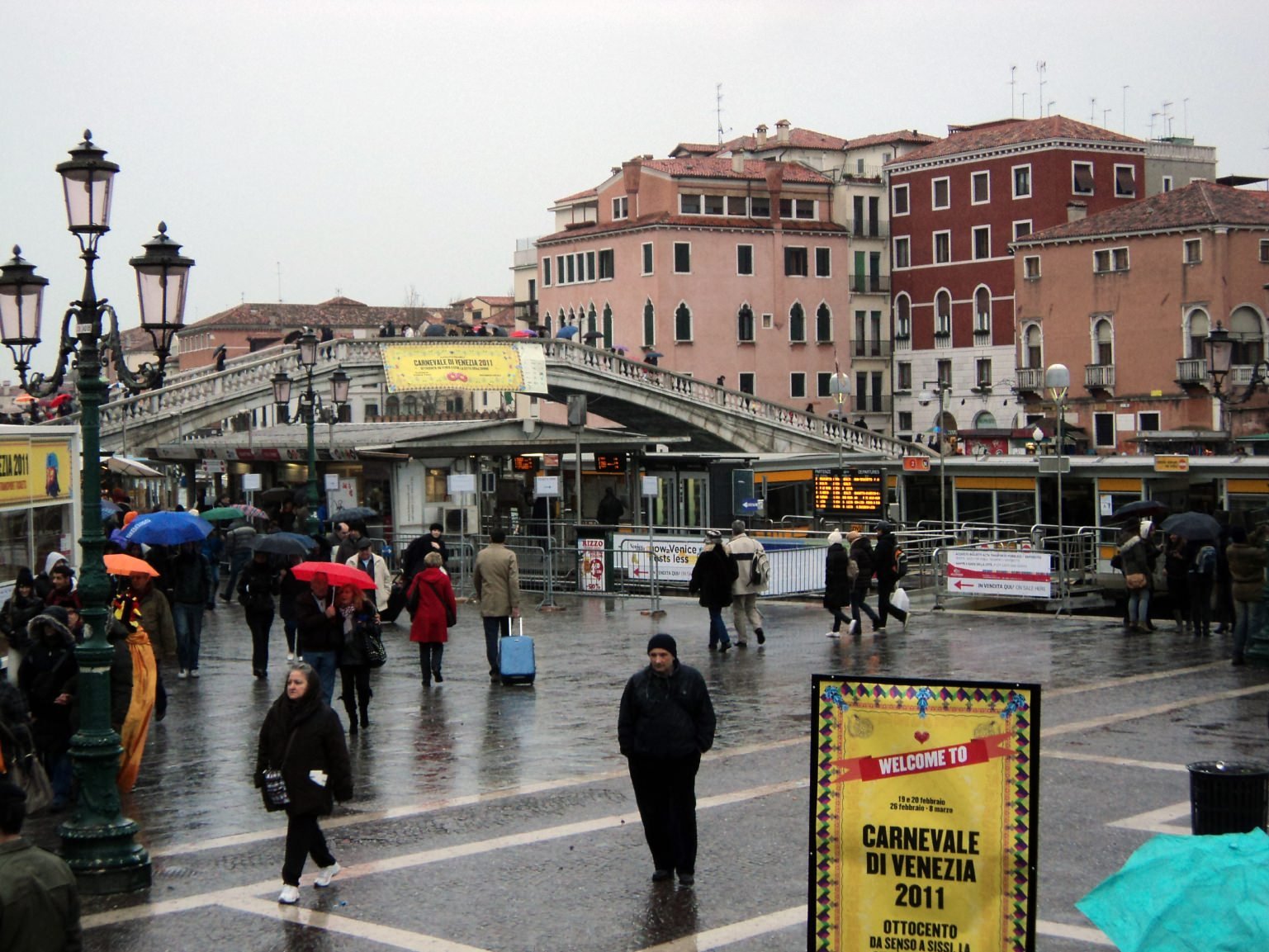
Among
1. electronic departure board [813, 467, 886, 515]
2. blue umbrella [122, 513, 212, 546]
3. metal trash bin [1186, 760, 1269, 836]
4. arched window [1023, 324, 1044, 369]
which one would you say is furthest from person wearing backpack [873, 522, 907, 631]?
arched window [1023, 324, 1044, 369]

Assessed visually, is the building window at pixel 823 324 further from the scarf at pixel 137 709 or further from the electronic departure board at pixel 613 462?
the scarf at pixel 137 709

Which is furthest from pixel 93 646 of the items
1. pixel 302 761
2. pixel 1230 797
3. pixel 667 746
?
pixel 1230 797

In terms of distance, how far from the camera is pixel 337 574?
13648mm

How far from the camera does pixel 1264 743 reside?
13945mm

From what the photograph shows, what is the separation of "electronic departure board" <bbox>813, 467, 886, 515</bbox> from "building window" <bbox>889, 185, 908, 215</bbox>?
4356 cm

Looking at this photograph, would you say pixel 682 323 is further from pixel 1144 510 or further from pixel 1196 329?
pixel 1144 510

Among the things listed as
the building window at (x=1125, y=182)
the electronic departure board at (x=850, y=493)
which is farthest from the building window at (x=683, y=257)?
the electronic departure board at (x=850, y=493)

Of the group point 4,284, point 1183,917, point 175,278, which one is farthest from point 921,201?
point 1183,917

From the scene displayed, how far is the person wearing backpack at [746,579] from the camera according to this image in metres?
21.0

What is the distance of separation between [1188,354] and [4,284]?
5038 centimetres

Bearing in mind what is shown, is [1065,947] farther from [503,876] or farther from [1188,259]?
[1188,259]

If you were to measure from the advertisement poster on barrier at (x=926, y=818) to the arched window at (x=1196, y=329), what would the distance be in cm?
5743

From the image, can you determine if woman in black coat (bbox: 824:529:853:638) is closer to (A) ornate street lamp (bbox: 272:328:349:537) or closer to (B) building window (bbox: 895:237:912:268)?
(A) ornate street lamp (bbox: 272:328:349:537)

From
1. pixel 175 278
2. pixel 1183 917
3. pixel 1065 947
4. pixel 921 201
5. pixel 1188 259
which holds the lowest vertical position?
pixel 1065 947
